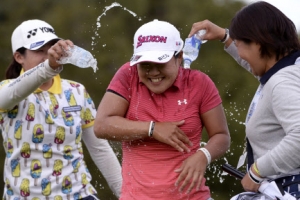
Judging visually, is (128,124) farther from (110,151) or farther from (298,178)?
(110,151)

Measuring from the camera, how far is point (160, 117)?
589 cm

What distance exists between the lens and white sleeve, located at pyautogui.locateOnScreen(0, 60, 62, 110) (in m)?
6.61

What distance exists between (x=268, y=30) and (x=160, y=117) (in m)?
0.90

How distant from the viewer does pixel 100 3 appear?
15.5m

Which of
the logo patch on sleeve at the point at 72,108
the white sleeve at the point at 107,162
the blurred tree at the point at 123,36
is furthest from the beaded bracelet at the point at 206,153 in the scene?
the blurred tree at the point at 123,36

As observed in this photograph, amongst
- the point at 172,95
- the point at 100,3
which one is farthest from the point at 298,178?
the point at 100,3

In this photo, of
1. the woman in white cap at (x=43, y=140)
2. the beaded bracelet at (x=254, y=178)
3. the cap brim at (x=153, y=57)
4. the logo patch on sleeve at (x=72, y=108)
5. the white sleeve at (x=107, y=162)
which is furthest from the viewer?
the white sleeve at (x=107, y=162)

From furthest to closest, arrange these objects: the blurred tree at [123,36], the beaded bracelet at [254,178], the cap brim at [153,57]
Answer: the blurred tree at [123,36], the cap brim at [153,57], the beaded bracelet at [254,178]

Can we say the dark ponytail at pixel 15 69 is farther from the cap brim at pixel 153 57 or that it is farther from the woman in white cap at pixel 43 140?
the cap brim at pixel 153 57

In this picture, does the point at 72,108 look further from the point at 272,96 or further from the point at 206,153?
the point at 272,96

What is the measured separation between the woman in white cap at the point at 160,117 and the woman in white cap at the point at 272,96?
0.43 meters

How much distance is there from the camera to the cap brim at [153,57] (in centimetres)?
579

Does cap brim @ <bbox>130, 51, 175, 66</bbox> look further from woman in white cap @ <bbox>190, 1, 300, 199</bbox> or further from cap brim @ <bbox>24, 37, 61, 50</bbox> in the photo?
cap brim @ <bbox>24, 37, 61, 50</bbox>

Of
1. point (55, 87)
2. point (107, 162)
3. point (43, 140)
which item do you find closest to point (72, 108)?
point (55, 87)
